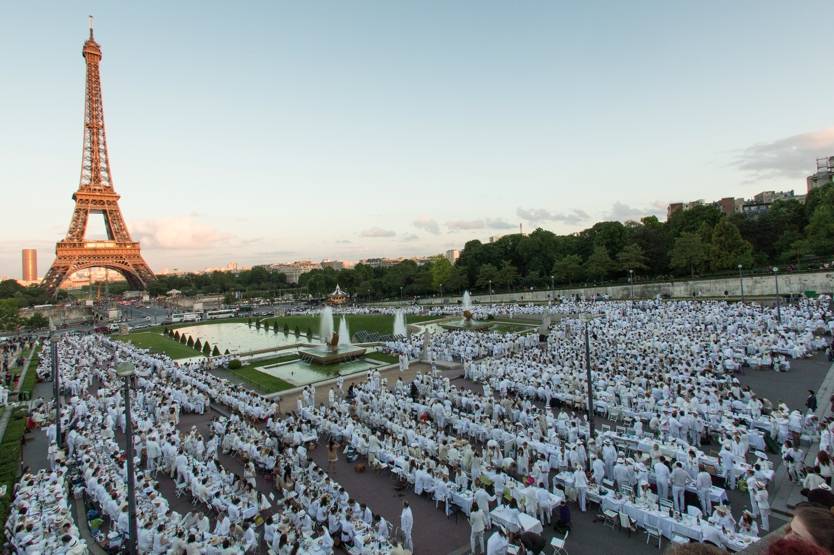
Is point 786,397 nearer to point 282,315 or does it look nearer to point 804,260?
point 804,260

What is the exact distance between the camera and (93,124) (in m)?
78.4

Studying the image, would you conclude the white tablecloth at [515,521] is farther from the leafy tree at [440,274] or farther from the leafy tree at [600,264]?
the leafy tree at [440,274]

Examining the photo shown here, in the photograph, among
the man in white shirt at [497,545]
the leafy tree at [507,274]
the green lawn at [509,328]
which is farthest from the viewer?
the leafy tree at [507,274]

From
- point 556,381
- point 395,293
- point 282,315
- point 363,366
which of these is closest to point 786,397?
point 556,381

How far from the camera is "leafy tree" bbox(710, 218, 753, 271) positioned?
2186 inches

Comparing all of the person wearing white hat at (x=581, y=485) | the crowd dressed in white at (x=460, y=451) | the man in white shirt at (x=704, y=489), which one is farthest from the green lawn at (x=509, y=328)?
the man in white shirt at (x=704, y=489)

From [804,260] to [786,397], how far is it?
4547cm

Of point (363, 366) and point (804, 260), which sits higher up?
point (804, 260)

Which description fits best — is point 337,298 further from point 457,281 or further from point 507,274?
point 507,274

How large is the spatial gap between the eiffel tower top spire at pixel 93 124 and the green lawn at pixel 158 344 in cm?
3949

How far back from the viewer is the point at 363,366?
29859 mm

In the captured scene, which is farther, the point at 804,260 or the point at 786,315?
the point at 804,260

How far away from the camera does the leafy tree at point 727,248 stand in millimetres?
55531

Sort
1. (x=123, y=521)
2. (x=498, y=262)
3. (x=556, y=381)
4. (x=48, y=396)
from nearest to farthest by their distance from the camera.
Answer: (x=123, y=521) → (x=556, y=381) → (x=48, y=396) → (x=498, y=262)
